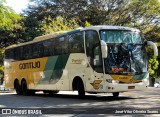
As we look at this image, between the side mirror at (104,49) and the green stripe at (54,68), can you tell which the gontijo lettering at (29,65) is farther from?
the side mirror at (104,49)

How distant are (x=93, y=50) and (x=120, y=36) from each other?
4.66 feet

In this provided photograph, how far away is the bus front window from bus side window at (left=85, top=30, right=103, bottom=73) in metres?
0.34

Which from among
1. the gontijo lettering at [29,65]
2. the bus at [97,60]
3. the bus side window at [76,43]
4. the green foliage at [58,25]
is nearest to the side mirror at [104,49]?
the bus at [97,60]

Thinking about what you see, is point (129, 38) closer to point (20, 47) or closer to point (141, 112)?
point (141, 112)

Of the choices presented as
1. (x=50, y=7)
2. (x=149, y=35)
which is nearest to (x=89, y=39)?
(x=149, y=35)

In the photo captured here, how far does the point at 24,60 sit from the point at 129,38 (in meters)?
9.46

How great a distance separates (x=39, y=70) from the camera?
2439cm

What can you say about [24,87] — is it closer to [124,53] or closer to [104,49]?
[124,53]

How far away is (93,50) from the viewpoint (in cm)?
1848

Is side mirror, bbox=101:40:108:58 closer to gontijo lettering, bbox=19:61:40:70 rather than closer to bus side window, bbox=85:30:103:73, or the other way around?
bus side window, bbox=85:30:103:73

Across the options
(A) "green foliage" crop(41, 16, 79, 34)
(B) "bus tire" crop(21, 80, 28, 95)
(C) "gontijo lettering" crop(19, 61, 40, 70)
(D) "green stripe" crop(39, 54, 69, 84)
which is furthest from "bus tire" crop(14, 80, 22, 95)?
(A) "green foliage" crop(41, 16, 79, 34)

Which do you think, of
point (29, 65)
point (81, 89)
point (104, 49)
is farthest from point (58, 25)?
point (104, 49)

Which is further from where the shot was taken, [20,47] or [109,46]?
[20,47]

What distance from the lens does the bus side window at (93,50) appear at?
18.2m
